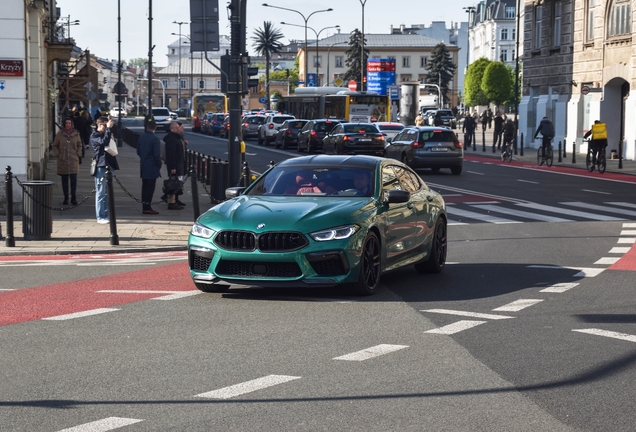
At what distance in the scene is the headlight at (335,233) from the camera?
10445 mm

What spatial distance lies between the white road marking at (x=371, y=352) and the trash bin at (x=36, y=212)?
30.8ft

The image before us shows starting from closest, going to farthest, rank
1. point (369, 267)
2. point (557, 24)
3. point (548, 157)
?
point (369, 267), point (548, 157), point (557, 24)

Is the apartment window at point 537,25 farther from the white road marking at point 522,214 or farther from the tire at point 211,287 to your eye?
the tire at point 211,287

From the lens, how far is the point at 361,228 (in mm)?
10695

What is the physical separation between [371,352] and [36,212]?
9.60 m

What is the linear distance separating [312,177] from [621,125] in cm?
3681

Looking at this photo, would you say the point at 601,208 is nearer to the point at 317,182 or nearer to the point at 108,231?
the point at 108,231

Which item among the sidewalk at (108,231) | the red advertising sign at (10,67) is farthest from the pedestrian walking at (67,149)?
the red advertising sign at (10,67)

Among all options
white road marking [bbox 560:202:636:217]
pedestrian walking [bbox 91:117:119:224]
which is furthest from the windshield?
white road marking [bbox 560:202:636:217]

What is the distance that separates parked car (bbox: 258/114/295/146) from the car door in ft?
161

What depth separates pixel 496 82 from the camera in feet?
400

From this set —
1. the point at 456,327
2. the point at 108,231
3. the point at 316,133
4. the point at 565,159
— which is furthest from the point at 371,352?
the point at 316,133

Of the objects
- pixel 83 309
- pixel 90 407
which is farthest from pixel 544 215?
pixel 90 407

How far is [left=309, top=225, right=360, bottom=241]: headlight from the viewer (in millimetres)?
10445
